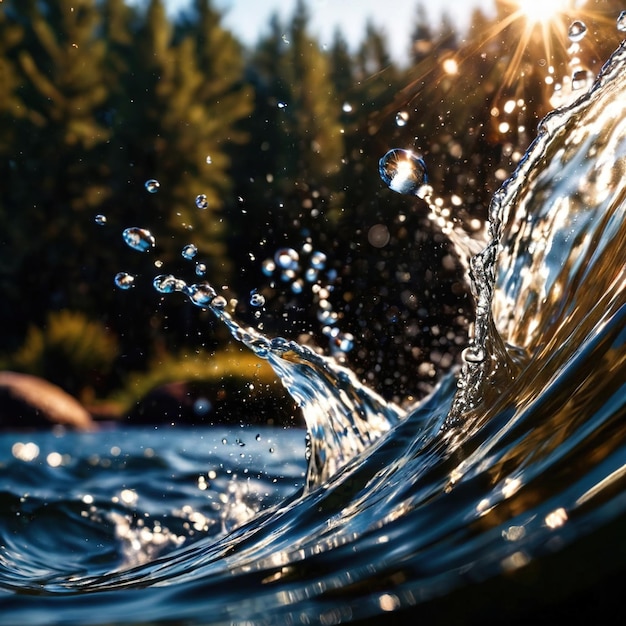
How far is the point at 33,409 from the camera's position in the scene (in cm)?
527

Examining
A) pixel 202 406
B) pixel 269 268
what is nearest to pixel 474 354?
pixel 269 268

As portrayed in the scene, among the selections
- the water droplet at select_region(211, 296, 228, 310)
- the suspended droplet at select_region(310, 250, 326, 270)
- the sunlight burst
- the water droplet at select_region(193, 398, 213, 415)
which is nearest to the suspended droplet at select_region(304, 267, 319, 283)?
the suspended droplet at select_region(310, 250, 326, 270)

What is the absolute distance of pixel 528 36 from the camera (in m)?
2.07

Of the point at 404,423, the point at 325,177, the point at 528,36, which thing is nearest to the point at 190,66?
the point at 325,177

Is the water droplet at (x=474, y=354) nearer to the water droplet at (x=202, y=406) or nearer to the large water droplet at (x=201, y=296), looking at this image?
the large water droplet at (x=201, y=296)

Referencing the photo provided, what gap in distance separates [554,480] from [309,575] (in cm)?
19

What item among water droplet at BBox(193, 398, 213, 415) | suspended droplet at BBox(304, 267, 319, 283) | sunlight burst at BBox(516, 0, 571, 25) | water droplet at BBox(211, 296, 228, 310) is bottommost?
water droplet at BBox(211, 296, 228, 310)

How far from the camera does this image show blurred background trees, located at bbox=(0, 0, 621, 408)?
2.34m

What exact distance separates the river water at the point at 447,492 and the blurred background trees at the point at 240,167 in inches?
23.6

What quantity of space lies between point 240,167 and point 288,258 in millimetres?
3403

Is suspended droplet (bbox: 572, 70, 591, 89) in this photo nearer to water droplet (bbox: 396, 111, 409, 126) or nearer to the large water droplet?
water droplet (bbox: 396, 111, 409, 126)

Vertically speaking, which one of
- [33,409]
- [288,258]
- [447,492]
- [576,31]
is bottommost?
[447,492]

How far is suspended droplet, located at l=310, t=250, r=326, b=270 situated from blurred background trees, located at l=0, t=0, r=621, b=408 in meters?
0.03

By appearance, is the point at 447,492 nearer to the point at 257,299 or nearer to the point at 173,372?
the point at 257,299
